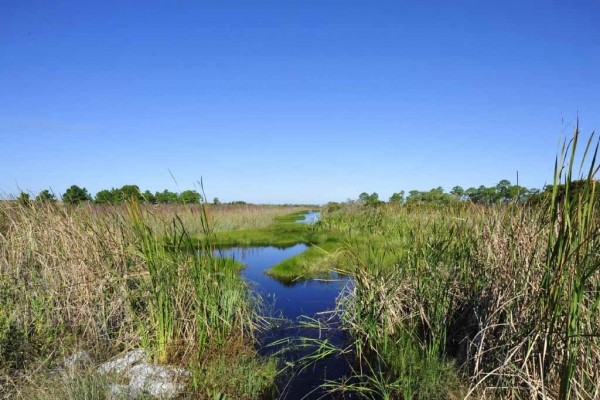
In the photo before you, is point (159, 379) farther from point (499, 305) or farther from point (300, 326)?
point (499, 305)

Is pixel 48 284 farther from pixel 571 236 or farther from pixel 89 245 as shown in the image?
pixel 571 236

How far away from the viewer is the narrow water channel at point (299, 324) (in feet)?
20.1

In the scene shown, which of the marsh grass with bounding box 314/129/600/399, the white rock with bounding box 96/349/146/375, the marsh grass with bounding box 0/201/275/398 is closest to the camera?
the marsh grass with bounding box 314/129/600/399

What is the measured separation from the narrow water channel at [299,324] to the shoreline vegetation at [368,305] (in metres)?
0.31

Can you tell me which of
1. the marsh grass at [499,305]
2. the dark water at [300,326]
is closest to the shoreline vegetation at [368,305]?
the marsh grass at [499,305]

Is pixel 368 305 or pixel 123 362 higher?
pixel 368 305

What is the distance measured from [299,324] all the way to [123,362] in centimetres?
419

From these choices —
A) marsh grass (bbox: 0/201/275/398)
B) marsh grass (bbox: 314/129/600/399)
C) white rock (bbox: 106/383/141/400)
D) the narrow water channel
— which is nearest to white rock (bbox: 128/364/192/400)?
white rock (bbox: 106/383/141/400)

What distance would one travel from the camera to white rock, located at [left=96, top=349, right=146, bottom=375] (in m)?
5.05

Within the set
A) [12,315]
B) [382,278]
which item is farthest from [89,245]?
[382,278]

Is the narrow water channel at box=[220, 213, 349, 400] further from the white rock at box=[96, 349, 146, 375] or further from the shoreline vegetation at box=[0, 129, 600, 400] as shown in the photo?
the white rock at box=[96, 349, 146, 375]

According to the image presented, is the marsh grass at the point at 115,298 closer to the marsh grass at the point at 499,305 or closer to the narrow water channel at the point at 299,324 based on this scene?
the narrow water channel at the point at 299,324

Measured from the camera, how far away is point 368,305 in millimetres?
6605

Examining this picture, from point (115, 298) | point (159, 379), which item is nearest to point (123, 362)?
point (159, 379)
